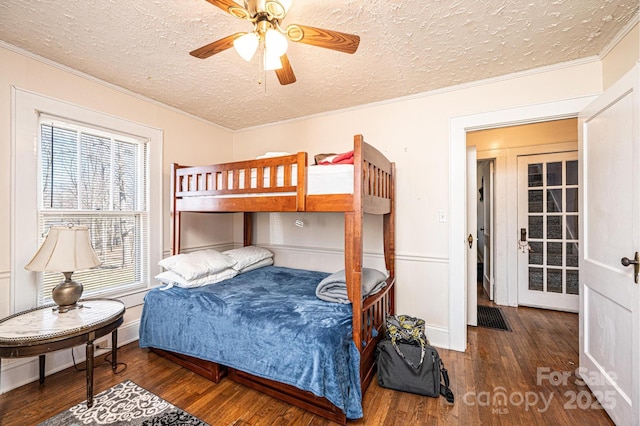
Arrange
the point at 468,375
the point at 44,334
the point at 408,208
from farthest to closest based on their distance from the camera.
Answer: the point at 408,208
the point at 468,375
the point at 44,334

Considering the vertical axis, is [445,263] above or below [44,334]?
above

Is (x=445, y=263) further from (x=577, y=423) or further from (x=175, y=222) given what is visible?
(x=175, y=222)

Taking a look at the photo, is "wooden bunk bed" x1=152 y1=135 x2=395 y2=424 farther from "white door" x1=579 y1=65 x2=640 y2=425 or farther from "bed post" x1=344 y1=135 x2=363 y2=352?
"white door" x1=579 y1=65 x2=640 y2=425

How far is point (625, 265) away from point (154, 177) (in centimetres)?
363

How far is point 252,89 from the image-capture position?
2490 mm

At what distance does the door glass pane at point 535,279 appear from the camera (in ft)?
11.2

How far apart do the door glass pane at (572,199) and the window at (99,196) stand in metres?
4.81

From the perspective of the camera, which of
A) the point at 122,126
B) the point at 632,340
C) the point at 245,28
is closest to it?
the point at 632,340

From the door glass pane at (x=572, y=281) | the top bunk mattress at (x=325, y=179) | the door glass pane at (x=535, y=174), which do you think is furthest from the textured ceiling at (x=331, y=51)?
the door glass pane at (x=572, y=281)

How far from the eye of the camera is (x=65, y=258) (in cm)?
179

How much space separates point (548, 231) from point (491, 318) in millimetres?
1343

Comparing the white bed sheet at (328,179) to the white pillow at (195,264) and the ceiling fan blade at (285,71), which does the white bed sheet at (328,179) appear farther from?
the white pillow at (195,264)

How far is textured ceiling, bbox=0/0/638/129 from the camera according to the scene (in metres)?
1.51

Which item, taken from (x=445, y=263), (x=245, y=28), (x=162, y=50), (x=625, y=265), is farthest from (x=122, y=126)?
(x=625, y=265)
